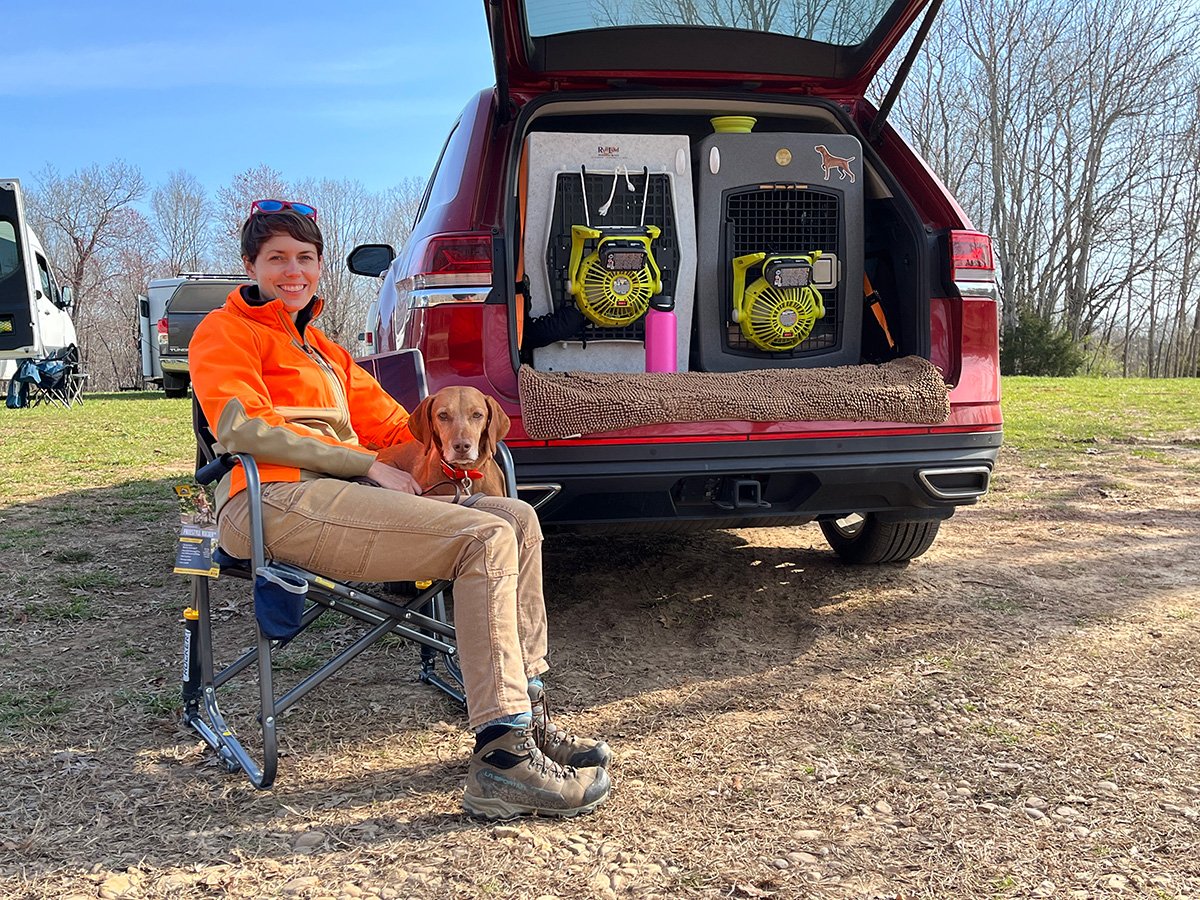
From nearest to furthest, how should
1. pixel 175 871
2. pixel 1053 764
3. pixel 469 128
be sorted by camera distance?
pixel 175 871 < pixel 1053 764 < pixel 469 128

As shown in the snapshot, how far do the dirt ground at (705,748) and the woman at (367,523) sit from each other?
6.3 inches

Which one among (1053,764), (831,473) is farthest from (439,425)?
(1053,764)

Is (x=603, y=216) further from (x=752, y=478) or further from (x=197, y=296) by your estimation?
(x=197, y=296)

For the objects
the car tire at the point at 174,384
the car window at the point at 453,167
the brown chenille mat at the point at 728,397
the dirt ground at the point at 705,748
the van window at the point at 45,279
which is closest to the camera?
the dirt ground at the point at 705,748

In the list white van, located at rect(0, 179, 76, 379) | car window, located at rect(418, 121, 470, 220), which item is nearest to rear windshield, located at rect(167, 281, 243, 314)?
white van, located at rect(0, 179, 76, 379)

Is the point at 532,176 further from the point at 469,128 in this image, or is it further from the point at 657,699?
the point at 657,699

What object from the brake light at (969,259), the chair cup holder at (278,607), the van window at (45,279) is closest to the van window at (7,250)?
the van window at (45,279)

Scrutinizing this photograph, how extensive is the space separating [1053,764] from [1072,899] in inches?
23.8

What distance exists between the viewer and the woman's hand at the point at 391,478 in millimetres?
2396

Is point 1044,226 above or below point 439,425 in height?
above

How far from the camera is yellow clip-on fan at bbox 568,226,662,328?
331 centimetres

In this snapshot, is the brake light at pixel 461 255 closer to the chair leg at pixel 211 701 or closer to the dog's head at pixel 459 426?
the dog's head at pixel 459 426

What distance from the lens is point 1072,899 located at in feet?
5.65

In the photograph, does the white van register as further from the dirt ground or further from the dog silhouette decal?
the dog silhouette decal
